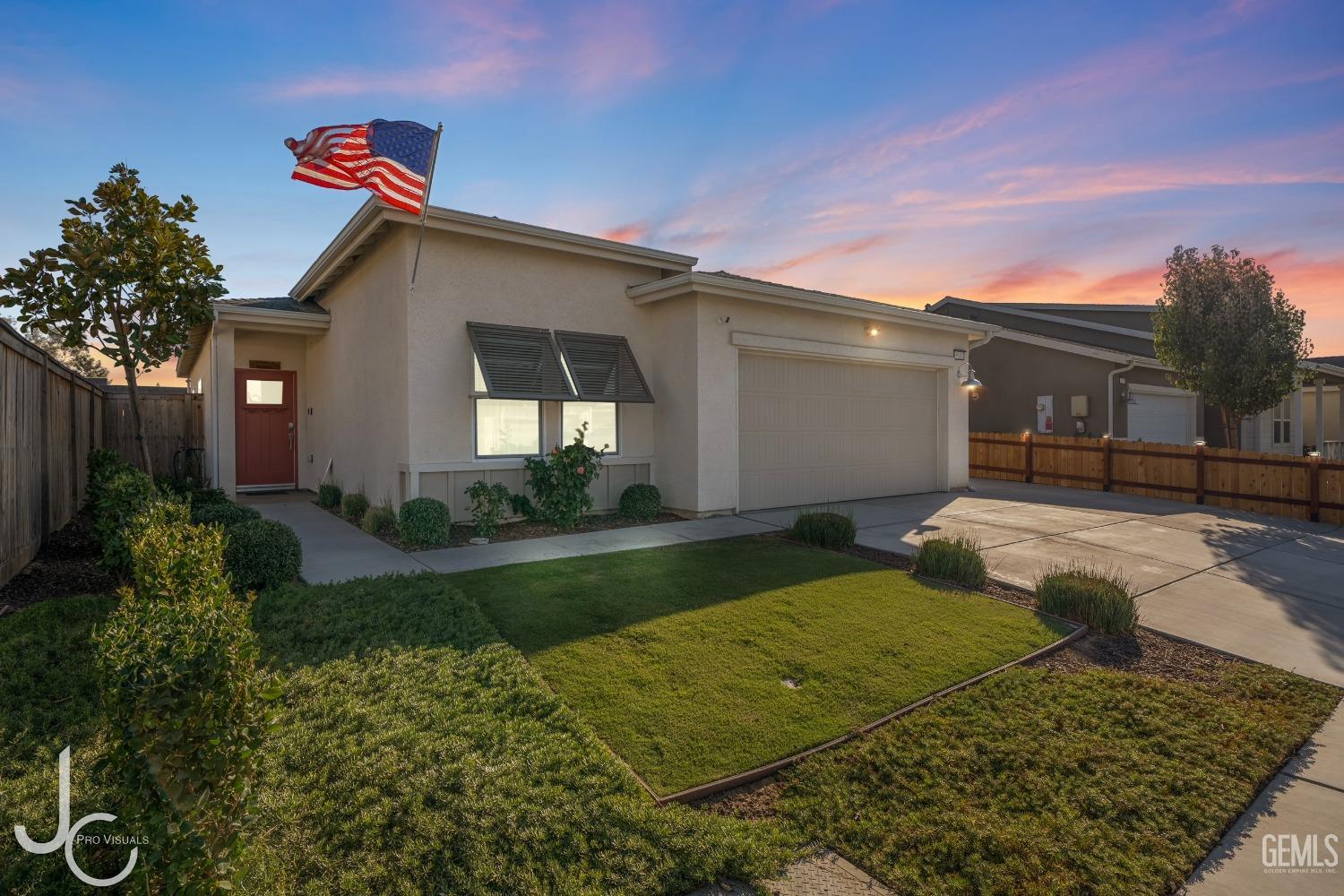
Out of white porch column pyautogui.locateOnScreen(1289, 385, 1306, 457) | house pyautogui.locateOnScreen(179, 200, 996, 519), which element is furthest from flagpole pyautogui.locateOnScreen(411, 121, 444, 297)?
white porch column pyautogui.locateOnScreen(1289, 385, 1306, 457)

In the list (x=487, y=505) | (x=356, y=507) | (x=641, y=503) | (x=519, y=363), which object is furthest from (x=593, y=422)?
(x=356, y=507)

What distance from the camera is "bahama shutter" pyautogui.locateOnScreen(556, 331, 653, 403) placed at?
9219 mm

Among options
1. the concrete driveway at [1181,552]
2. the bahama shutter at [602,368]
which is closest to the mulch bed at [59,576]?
the bahama shutter at [602,368]

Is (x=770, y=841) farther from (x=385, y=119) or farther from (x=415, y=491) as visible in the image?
(x=385, y=119)

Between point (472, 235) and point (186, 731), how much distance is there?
7.58 metres

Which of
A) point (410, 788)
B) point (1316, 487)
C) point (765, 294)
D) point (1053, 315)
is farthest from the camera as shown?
point (1053, 315)

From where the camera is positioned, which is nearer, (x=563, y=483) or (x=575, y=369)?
(x=563, y=483)

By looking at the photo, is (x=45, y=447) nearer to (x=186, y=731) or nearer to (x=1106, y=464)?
(x=186, y=731)

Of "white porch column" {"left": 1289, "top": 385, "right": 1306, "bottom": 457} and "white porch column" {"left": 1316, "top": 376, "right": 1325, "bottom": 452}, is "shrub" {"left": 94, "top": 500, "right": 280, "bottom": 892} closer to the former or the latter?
"white porch column" {"left": 1289, "top": 385, "right": 1306, "bottom": 457}

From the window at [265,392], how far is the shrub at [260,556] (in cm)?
834

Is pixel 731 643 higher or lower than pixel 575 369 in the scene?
lower

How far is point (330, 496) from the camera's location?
36.6ft

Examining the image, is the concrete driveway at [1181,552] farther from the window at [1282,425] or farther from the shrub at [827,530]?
the window at [1282,425]

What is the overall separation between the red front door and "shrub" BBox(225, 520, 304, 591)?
8207 millimetres
